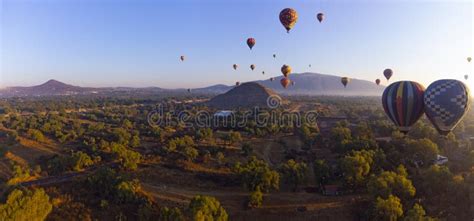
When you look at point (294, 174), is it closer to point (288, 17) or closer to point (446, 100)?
point (446, 100)

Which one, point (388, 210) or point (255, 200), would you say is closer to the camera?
point (388, 210)

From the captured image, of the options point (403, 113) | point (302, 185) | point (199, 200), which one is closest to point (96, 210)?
point (199, 200)

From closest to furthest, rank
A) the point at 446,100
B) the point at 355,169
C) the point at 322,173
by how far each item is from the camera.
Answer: the point at 446,100, the point at 355,169, the point at 322,173

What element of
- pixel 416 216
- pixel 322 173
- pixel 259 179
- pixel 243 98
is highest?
pixel 243 98

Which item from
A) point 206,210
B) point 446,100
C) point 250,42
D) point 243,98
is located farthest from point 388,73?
point 243,98

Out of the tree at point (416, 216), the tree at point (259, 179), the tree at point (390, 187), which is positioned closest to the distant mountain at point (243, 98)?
the tree at point (259, 179)

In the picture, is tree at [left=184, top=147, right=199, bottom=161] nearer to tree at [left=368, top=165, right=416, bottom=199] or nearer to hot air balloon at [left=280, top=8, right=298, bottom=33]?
hot air balloon at [left=280, top=8, right=298, bottom=33]

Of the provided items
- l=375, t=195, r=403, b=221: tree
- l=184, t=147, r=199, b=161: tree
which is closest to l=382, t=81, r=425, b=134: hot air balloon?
l=375, t=195, r=403, b=221: tree
